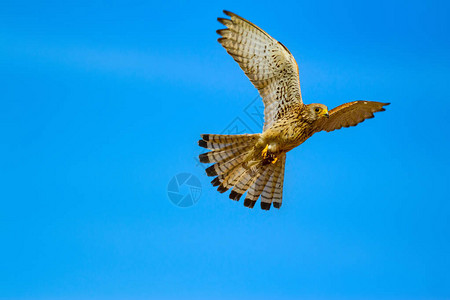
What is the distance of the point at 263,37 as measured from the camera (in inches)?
542

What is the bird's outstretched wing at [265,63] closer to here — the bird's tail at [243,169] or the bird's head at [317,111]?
the bird's head at [317,111]

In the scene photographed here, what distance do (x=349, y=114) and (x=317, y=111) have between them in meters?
0.95

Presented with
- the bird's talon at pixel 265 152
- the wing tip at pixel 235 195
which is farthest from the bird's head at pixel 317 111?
the wing tip at pixel 235 195

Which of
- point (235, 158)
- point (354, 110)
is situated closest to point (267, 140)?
point (235, 158)

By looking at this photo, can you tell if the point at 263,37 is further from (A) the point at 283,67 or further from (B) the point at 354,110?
(B) the point at 354,110

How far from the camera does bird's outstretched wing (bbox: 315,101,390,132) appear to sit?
546 inches

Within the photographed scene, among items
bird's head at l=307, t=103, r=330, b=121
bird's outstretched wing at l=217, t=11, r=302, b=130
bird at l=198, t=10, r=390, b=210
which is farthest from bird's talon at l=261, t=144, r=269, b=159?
bird's head at l=307, t=103, r=330, b=121

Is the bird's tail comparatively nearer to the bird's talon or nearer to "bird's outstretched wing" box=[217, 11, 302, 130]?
the bird's talon

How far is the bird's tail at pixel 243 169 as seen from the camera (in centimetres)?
1408

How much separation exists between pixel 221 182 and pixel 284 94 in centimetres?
204

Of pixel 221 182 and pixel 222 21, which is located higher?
pixel 222 21

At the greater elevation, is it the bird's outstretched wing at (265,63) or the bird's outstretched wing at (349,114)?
the bird's outstretched wing at (265,63)

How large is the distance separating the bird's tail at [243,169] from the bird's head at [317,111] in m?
1.06

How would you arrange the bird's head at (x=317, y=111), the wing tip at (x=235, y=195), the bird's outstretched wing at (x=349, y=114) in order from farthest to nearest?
the wing tip at (x=235, y=195) < the bird's outstretched wing at (x=349, y=114) < the bird's head at (x=317, y=111)
